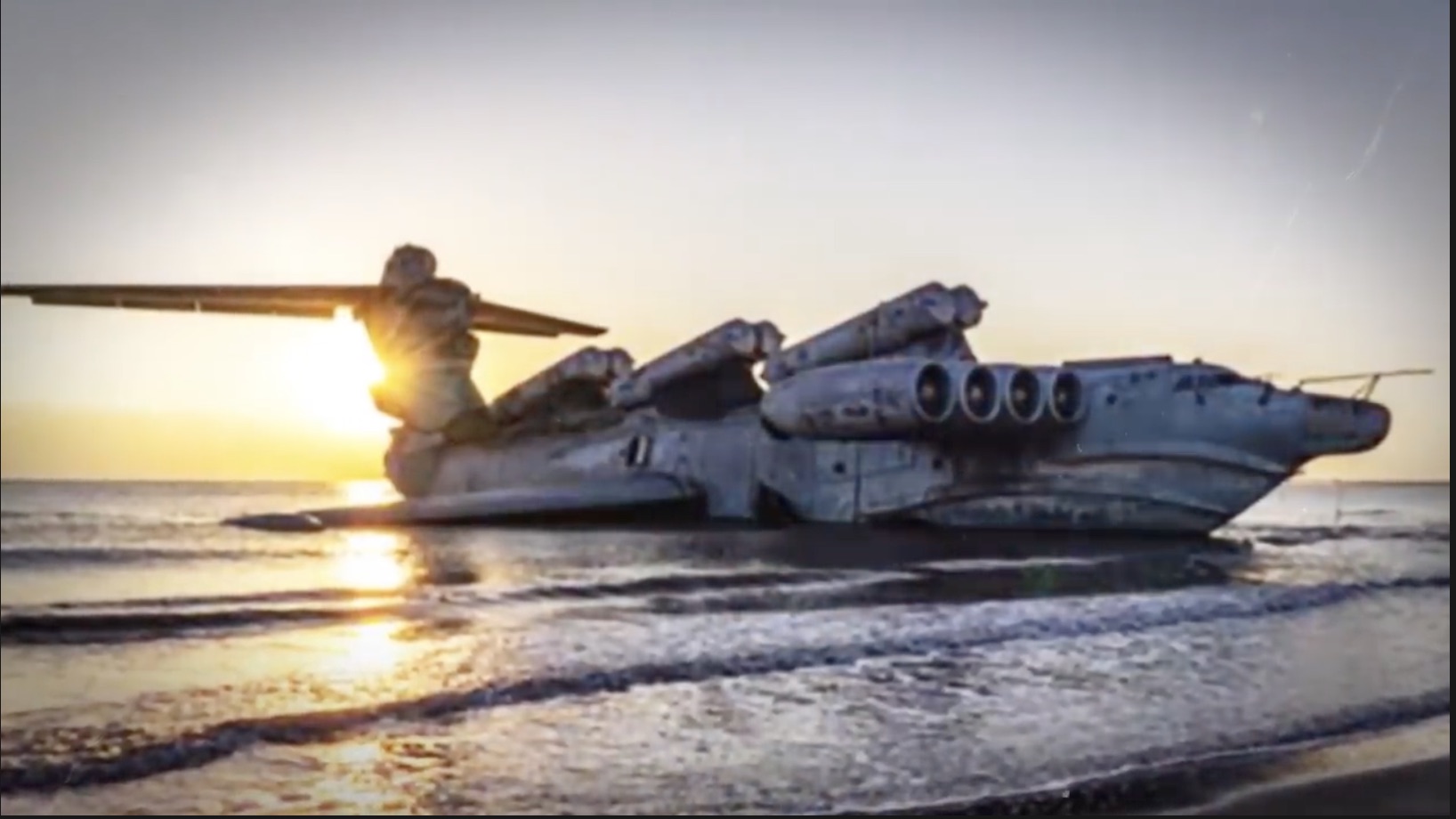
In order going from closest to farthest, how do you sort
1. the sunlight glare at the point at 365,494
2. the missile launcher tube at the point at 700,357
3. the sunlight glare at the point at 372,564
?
the sunlight glare at the point at 372,564
the sunlight glare at the point at 365,494
the missile launcher tube at the point at 700,357

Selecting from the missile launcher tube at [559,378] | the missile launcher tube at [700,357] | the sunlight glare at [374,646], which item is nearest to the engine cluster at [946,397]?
the missile launcher tube at [700,357]

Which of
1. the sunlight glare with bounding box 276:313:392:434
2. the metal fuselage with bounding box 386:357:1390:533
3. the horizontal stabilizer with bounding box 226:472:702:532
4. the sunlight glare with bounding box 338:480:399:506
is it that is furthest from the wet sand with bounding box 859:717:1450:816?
the horizontal stabilizer with bounding box 226:472:702:532

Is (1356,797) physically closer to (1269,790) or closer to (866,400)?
(1269,790)

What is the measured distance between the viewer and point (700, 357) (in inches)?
366

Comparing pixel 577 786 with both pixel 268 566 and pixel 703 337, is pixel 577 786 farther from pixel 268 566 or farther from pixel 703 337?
pixel 703 337

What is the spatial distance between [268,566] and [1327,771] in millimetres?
3085

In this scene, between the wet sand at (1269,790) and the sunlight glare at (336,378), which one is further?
the sunlight glare at (336,378)

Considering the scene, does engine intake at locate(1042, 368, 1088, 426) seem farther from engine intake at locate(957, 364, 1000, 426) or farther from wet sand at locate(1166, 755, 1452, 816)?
wet sand at locate(1166, 755, 1452, 816)

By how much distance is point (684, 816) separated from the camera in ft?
6.31

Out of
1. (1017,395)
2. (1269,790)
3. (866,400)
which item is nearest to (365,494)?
(866,400)

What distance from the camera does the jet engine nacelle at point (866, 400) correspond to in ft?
26.1

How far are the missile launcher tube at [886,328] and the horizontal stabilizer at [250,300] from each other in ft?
12.0

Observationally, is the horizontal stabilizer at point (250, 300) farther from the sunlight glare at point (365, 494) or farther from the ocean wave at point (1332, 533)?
the ocean wave at point (1332, 533)

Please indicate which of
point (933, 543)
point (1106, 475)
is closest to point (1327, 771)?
point (933, 543)
